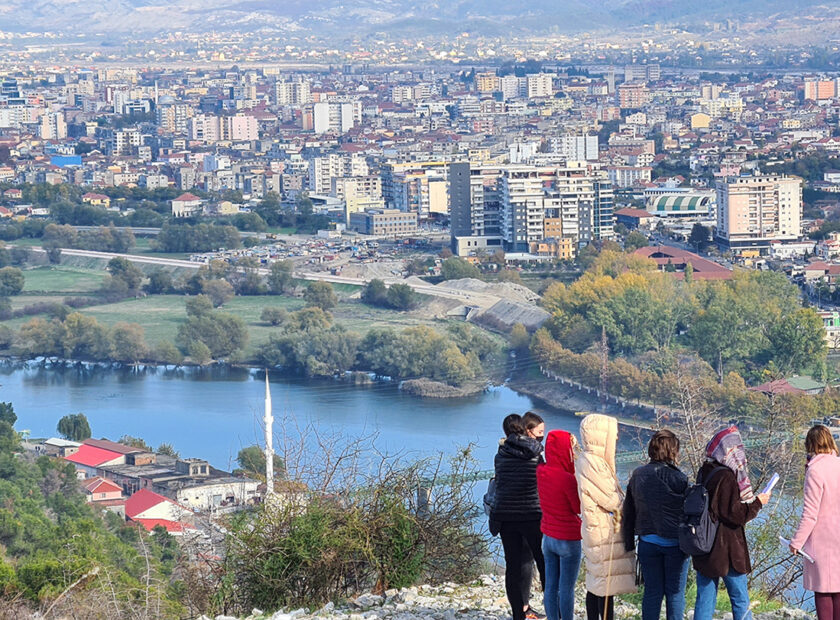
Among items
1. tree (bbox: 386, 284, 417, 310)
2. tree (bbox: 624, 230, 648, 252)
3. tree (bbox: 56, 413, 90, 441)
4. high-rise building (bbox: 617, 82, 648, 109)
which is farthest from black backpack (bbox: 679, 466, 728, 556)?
high-rise building (bbox: 617, 82, 648, 109)

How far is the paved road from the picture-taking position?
13.2 meters

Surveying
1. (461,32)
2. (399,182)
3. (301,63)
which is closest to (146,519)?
(399,182)

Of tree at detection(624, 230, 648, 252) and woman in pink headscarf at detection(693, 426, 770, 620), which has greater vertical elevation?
woman in pink headscarf at detection(693, 426, 770, 620)

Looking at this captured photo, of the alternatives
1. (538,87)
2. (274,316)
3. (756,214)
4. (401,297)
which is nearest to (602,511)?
(274,316)

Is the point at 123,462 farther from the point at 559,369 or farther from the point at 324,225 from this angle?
the point at 324,225

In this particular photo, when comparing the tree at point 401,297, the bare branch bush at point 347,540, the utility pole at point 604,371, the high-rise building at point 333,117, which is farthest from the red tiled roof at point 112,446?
the high-rise building at point 333,117

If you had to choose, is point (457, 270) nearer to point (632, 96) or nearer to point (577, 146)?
point (577, 146)

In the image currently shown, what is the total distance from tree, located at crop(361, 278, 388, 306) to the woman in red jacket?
38.0ft

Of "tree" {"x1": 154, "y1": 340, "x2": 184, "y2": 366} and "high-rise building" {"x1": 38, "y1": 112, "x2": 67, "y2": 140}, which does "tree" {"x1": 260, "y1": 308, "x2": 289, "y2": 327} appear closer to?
"tree" {"x1": 154, "y1": 340, "x2": 184, "y2": 366}

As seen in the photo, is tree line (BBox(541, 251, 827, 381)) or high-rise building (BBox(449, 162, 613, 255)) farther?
high-rise building (BBox(449, 162, 613, 255))

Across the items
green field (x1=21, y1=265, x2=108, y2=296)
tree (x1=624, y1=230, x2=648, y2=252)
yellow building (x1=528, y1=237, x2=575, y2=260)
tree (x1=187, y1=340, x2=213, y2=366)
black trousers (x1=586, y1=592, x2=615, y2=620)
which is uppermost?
black trousers (x1=586, y1=592, x2=615, y2=620)

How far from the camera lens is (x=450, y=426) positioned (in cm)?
958

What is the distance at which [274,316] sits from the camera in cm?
1315

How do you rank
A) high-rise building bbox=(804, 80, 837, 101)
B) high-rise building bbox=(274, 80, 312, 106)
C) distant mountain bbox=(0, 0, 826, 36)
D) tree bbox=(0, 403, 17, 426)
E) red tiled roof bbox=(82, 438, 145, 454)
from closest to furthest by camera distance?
red tiled roof bbox=(82, 438, 145, 454), tree bbox=(0, 403, 17, 426), high-rise building bbox=(804, 80, 837, 101), high-rise building bbox=(274, 80, 312, 106), distant mountain bbox=(0, 0, 826, 36)
